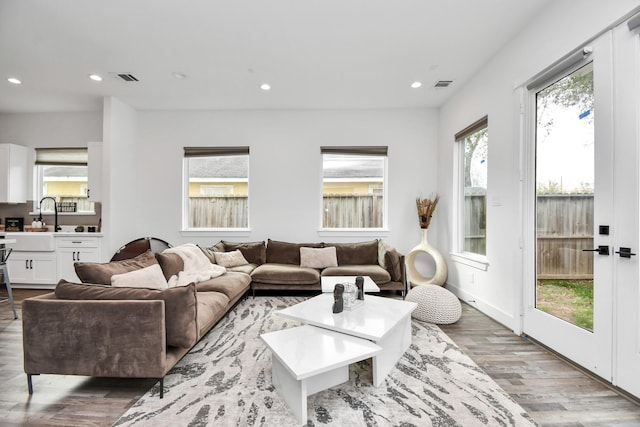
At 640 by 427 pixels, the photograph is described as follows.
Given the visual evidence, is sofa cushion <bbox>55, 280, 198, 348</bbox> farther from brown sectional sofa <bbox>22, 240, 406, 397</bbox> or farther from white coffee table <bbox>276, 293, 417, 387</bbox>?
white coffee table <bbox>276, 293, 417, 387</bbox>

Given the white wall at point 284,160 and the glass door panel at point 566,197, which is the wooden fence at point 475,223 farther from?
the glass door panel at point 566,197

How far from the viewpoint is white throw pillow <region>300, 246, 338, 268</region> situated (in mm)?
4473

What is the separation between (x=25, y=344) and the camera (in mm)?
1860

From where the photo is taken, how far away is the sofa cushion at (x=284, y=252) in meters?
4.65

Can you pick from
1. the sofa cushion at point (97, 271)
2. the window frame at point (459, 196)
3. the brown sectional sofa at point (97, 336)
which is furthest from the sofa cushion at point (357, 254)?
the brown sectional sofa at point (97, 336)

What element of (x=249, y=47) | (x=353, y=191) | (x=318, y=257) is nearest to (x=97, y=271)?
(x=249, y=47)

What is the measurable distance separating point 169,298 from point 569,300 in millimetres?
2979

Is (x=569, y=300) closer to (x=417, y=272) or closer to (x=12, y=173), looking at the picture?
(x=417, y=272)

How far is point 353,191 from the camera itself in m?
5.15

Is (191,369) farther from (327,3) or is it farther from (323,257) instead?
(327,3)

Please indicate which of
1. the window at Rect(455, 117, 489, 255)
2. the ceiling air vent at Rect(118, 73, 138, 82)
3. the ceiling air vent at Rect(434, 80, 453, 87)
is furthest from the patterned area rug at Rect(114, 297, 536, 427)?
the ceiling air vent at Rect(118, 73, 138, 82)

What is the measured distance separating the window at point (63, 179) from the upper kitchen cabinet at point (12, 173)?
19cm

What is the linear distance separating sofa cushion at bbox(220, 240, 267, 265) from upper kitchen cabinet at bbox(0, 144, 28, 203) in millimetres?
3555

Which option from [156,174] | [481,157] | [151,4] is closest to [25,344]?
[151,4]
